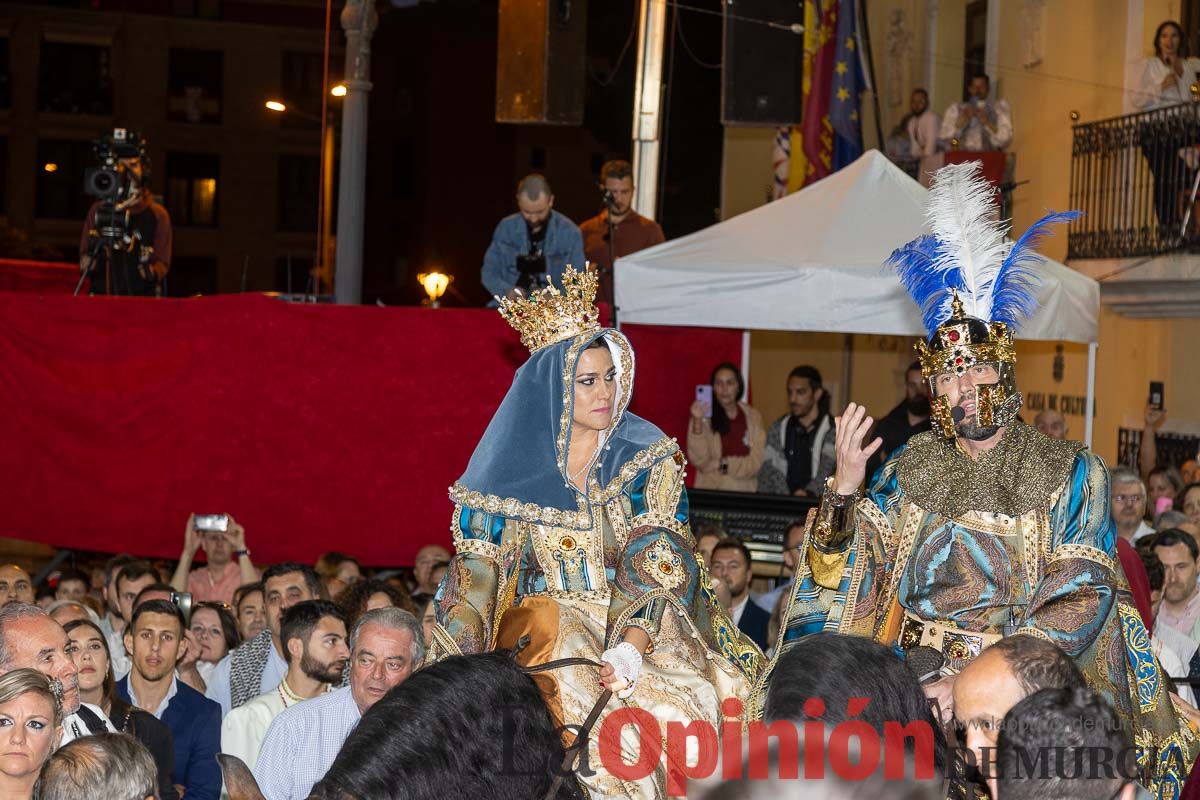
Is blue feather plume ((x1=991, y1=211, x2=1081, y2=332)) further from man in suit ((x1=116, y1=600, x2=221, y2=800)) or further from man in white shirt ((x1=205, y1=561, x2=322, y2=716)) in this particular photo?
man in white shirt ((x1=205, y1=561, x2=322, y2=716))

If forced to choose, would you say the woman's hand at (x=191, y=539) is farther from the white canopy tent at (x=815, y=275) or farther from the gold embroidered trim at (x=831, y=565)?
the gold embroidered trim at (x=831, y=565)

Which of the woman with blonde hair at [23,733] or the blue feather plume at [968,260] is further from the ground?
the blue feather plume at [968,260]

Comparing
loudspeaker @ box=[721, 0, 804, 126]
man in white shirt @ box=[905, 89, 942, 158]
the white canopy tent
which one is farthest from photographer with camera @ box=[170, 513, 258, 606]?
man in white shirt @ box=[905, 89, 942, 158]

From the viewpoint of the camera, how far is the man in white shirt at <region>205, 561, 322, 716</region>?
684 centimetres

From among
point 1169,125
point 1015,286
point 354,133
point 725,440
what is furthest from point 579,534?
point 1169,125

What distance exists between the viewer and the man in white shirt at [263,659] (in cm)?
684

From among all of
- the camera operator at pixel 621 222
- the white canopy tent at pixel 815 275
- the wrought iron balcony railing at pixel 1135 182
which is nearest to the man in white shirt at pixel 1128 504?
the white canopy tent at pixel 815 275

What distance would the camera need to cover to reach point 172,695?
604 centimetres

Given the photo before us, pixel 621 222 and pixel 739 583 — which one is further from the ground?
pixel 621 222

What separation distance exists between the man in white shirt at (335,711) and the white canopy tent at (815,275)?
4.07 meters

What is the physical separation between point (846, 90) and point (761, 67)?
63.5 inches

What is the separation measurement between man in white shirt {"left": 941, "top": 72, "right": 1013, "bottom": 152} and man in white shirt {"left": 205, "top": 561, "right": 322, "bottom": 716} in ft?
30.6

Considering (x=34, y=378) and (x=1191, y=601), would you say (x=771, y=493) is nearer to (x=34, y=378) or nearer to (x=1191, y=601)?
(x=1191, y=601)

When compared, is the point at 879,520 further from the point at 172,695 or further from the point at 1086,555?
the point at 172,695
